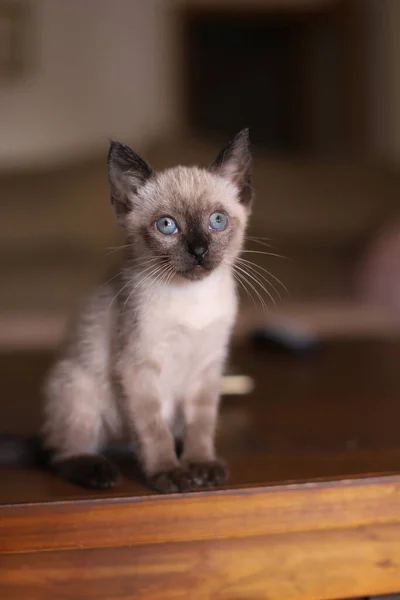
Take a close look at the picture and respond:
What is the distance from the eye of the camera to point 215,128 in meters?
4.61

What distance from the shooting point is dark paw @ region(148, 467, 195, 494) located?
0.77 m

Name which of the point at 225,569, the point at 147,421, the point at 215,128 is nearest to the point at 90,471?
the point at 147,421

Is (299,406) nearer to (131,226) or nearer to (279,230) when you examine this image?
(131,226)

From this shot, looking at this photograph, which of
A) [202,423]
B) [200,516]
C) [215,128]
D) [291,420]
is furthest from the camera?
[215,128]

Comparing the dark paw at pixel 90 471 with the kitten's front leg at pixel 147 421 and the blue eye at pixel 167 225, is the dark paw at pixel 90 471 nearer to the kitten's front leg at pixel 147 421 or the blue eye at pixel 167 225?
the kitten's front leg at pixel 147 421

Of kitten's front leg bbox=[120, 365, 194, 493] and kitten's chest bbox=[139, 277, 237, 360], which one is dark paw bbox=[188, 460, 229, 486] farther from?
kitten's chest bbox=[139, 277, 237, 360]

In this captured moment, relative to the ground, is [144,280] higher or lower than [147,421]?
higher

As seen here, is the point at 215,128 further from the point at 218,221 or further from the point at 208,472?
the point at 208,472

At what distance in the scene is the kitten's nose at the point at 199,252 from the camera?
0.78m

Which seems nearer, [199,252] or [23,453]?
[199,252]

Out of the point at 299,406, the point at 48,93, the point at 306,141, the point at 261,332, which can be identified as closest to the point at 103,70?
the point at 48,93

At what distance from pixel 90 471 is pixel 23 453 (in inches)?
6.3

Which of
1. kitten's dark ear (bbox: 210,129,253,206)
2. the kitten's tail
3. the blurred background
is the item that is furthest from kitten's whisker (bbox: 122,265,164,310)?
the blurred background

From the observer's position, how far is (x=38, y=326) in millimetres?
2150
